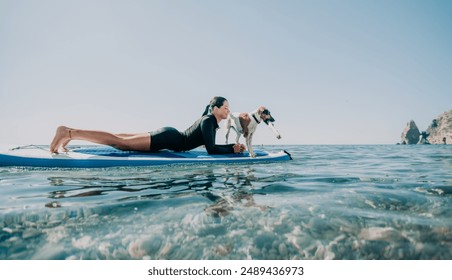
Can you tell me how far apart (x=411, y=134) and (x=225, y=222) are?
218 metres

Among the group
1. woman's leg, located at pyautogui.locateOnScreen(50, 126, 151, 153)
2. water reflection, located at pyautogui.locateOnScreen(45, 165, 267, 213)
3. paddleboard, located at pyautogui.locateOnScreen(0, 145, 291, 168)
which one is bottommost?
water reflection, located at pyautogui.locateOnScreen(45, 165, 267, 213)

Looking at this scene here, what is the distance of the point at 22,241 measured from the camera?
2260 mm

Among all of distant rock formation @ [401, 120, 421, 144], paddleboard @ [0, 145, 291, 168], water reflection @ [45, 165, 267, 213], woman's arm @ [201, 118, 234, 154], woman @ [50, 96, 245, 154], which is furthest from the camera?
distant rock formation @ [401, 120, 421, 144]

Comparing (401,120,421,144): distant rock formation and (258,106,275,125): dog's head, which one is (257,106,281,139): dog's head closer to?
(258,106,275,125): dog's head

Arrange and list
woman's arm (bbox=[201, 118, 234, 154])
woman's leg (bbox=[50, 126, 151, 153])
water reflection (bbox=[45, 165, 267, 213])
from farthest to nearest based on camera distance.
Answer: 1. woman's arm (bbox=[201, 118, 234, 154])
2. woman's leg (bbox=[50, 126, 151, 153])
3. water reflection (bbox=[45, 165, 267, 213])

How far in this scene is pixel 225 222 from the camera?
2705mm

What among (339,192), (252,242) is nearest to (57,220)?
(252,242)

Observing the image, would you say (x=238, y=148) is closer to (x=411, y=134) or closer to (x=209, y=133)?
(x=209, y=133)

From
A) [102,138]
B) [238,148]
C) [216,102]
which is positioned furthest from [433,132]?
[102,138]

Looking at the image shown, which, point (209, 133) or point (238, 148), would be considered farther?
point (238, 148)

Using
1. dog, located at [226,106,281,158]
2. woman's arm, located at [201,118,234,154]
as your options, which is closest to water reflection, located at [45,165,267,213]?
woman's arm, located at [201,118,234,154]

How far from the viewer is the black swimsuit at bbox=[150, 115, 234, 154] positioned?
7648 millimetres

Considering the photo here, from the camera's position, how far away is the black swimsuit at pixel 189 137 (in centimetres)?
765
